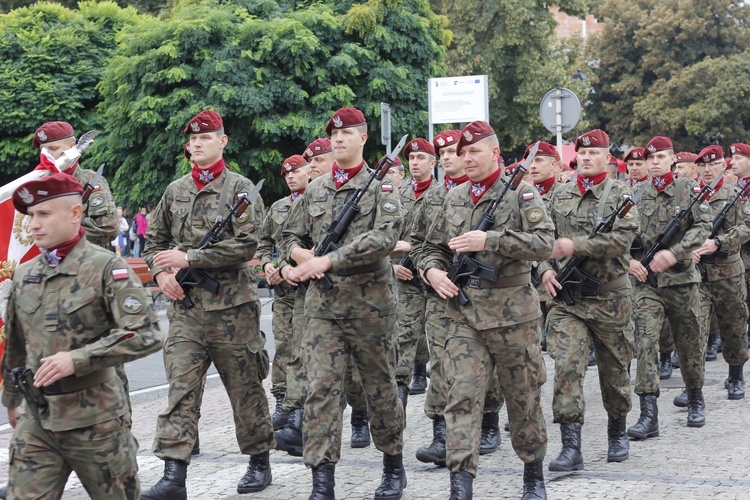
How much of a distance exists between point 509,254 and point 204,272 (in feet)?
6.28

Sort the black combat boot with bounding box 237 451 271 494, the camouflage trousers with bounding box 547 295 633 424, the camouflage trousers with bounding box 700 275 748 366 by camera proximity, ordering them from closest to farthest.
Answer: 1. the black combat boot with bounding box 237 451 271 494
2. the camouflage trousers with bounding box 547 295 633 424
3. the camouflage trousers with bounding box 700 275 748 366

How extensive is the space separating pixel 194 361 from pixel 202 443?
2.04 m

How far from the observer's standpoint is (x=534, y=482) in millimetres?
6617

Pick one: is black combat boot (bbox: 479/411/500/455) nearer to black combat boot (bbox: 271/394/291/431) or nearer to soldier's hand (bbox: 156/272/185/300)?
black combat boot (bbox: 271/394/291/431)

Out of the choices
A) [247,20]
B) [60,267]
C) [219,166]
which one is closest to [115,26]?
[247,20]

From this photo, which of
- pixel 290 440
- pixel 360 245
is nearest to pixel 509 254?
pixel 360 245

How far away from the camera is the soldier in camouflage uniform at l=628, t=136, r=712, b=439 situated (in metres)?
8.80

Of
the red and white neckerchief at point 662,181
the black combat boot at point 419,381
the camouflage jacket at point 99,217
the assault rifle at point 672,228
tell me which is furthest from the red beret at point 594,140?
→ the black combat boot at point 419,381

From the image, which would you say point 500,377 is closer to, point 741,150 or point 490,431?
point 490,431

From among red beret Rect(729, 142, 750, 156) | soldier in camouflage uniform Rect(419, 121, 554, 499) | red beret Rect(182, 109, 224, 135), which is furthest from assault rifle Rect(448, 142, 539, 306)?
red beret Rect(729, 142, 750, 156)

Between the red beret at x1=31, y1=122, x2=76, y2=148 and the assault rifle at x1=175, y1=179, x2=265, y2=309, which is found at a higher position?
the red beret at x1=31, y1=122, x2=76, y2=148

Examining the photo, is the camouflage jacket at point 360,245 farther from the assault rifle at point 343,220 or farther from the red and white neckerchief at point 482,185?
the red and white neckerchief at point 482,185

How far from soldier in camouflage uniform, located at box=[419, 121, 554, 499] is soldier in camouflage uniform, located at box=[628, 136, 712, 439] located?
7.54 feet

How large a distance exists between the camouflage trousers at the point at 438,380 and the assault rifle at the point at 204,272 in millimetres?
1905
